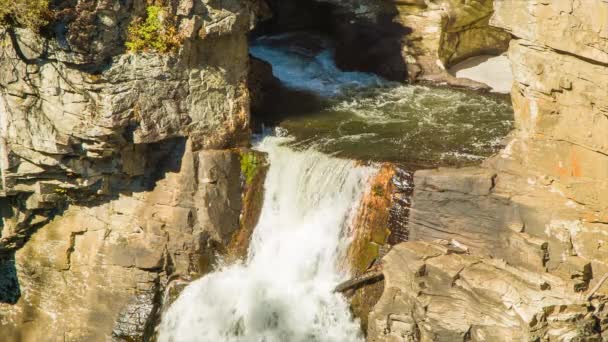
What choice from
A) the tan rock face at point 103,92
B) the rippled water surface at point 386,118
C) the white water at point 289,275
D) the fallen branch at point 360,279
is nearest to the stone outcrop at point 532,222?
Result: the fallen branch at point 360,279

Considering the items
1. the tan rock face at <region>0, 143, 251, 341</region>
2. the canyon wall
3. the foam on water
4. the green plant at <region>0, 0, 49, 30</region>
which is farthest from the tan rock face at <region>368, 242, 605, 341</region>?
the foam on water

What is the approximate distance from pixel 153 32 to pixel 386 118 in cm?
548

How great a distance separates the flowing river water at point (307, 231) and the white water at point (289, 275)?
17 millimetres

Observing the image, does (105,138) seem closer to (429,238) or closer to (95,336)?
(95,336)

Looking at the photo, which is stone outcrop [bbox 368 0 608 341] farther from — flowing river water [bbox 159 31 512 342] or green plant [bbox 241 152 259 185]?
green plant [bbox 241 152 259 185]

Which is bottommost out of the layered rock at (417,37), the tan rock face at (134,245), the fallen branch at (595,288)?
the tan rock face at (134,245)

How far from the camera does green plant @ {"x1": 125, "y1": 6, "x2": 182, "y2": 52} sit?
1544cm

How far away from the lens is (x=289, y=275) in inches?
629

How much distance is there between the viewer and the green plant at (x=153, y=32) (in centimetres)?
1544

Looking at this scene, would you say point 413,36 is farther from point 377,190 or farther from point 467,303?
point 467,303

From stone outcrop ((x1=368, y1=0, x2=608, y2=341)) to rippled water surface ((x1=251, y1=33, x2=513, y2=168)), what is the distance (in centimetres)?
181

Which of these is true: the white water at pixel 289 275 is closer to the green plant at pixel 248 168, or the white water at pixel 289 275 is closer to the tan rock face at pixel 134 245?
the green plant at pixel 248 168

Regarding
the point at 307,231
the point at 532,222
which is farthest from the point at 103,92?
the point at 532,222

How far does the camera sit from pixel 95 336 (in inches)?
663
